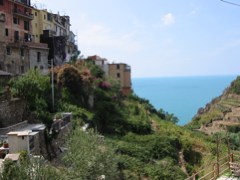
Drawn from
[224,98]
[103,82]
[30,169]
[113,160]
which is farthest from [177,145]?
[224,98]

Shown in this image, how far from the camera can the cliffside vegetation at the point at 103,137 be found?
62.6 feet

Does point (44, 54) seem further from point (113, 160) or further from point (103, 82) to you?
point (113, 160)

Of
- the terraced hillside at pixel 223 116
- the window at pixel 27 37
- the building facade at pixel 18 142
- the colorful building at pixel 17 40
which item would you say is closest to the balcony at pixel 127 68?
the terraced hillside at pixel 223 116

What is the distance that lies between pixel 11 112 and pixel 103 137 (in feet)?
20.7

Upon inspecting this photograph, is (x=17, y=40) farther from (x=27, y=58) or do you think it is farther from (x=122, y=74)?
(x=122, y=74)

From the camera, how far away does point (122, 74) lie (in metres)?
66.6

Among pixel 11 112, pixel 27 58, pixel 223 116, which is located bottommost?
pixel 223 116

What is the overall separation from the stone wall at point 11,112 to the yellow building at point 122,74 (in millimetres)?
39268

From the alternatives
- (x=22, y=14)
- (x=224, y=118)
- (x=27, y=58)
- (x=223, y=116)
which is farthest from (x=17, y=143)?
(x=223, y=116)

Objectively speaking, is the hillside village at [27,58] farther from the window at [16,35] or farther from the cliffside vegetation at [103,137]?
the cliffside vegetation at [103,137]

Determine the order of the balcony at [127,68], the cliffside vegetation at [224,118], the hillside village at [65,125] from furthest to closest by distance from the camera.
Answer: the cliffside vegetation at [224,118]
the balcony at [127,68]
the hillside village at [65,125]

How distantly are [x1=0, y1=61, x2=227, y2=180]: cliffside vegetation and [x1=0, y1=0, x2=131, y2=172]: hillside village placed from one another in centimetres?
152

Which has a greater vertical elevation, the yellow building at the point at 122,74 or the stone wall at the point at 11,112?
the yellow building at the point at 122,74

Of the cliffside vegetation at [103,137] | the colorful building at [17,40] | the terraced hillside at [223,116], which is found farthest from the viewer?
the terraced hillside at [223,116]
